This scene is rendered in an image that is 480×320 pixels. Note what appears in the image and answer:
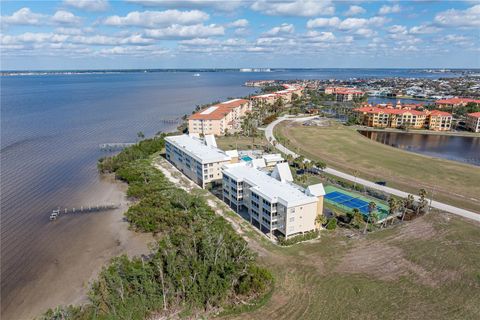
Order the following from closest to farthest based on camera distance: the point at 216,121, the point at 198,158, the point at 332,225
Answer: the point at 332,225, the point at 198,158, the point at 216,121

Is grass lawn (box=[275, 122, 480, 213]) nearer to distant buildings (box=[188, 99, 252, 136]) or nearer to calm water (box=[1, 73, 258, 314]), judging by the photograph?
distant buildings (box=[188, 99, 252, 136])

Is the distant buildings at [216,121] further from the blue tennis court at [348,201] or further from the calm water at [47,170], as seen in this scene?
the blue tennis court at [348,201]

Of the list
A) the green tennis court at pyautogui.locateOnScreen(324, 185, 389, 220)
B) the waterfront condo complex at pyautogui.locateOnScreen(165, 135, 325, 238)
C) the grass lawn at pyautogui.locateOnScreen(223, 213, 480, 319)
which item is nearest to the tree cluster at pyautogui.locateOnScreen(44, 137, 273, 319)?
the grass lawn at pyautogui.locateOnScreen(223, 213, 480, 319)

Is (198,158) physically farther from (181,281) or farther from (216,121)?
(216,121)

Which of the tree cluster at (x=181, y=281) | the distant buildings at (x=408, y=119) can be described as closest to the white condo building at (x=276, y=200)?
the tree cluster at (x=181, y=281)

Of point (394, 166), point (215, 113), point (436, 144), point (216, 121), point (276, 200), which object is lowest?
point (436, 144)

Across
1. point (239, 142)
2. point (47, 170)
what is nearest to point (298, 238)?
point (239, 142)

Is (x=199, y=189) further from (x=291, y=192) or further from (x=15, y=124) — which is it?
(x=15, y=124)
